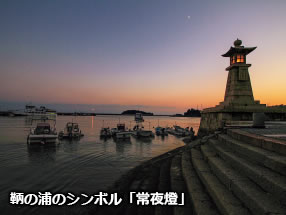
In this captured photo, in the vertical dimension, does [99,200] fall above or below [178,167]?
below

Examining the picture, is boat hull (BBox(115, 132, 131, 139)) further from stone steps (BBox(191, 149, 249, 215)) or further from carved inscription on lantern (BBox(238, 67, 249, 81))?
stone steps (BBox(191, 149, 249, 215))

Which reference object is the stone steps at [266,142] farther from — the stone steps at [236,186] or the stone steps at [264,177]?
the stone steps at [264,177]

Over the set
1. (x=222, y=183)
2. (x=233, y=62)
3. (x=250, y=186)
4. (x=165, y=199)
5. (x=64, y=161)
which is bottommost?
(x=64, y=161)

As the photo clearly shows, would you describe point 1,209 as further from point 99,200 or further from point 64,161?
point 64,161

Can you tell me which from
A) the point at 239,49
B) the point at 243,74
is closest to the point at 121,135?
the point at 243,74

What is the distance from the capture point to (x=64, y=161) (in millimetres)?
15914

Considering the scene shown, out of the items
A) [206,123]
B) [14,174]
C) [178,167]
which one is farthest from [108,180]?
[206,123]

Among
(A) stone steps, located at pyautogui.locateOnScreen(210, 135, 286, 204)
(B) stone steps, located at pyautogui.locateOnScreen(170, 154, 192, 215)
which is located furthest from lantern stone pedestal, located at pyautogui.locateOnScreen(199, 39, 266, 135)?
(A) stone steps, located at pyautogui.locateOnScreen(210, 135, 286, 204)

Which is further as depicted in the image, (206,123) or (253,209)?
(206,123)

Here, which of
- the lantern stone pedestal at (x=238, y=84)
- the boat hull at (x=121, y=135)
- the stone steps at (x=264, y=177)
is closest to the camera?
the stone steps at (x=264, y=177)

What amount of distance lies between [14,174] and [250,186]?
48.5 ft

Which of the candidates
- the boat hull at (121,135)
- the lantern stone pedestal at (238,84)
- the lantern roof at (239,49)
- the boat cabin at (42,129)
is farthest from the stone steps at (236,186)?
the boat hull at (121,135)

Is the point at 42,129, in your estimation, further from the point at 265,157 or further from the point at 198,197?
the point at 265,157

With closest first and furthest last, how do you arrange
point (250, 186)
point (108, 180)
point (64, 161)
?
point (250, 186), point (108, 180), point (64, 161)
